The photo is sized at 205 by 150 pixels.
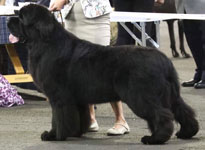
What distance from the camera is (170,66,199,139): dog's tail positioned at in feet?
18.6

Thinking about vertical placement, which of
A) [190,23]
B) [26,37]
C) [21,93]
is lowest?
[21,93]

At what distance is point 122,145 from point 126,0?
120 inches

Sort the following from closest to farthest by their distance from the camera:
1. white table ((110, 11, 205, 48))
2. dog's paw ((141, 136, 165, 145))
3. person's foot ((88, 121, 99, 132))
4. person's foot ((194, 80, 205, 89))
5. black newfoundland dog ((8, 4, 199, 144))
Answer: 1. black newfoundland dog ((8, 4, 199, 144))
2. dog's paw ((141, 136, 165, 145))
3. person's foot ((88, 121, 99, 132))
4. white table ((110, 11, 205, 48))
5. person's foot ((194, 80, 205, 89))

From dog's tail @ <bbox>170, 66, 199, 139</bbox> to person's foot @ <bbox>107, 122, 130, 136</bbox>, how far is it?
0.66 m

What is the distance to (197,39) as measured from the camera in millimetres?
9562

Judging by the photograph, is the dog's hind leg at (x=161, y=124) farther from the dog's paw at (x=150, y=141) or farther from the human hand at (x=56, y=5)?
the human hand at (x=56, y=5)

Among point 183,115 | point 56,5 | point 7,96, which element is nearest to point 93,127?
point 183,115

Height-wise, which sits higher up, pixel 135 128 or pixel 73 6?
pixel 73 6

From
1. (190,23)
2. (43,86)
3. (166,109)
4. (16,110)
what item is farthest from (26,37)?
(190,23)

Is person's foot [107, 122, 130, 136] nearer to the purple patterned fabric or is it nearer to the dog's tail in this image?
the dog's tail

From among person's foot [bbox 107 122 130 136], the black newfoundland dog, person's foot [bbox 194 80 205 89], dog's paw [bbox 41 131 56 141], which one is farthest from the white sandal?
person's foot [bbox 194 80 205 89]

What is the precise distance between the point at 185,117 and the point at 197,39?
155 inches

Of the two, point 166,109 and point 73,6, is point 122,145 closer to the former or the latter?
point 166,109

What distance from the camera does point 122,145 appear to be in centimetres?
577
